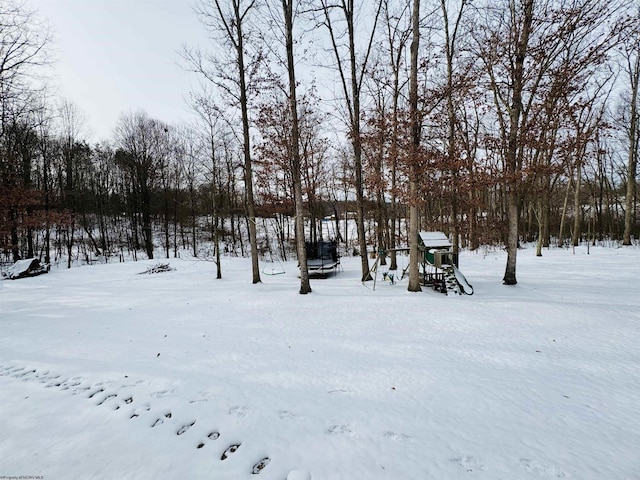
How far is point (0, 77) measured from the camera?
8.36m

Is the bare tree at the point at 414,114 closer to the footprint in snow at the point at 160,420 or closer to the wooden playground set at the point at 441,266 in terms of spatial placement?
the wooden playground set at the point at 441,266

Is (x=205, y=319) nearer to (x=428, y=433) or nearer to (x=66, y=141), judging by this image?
(x=428, y=433)

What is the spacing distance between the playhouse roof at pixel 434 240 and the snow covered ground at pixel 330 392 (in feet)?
8.83

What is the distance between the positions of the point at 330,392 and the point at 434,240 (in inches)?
302

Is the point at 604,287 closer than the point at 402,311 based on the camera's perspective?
No

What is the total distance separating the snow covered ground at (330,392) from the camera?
89.1 inches

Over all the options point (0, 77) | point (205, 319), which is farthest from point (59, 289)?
point (205, 319)

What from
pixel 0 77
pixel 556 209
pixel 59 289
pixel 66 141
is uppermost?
pixel 66 141

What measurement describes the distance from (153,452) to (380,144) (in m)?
8.80

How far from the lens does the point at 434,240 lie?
9.66 metres

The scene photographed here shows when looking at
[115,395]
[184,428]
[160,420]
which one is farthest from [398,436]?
[115,395]

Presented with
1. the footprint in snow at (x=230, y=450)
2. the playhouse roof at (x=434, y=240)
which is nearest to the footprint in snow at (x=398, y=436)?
the footprint in snow at (x=230, y=450)

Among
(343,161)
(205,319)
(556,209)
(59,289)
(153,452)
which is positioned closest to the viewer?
(153,452)

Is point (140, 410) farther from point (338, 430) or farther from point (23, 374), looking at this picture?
point (23, 374)
